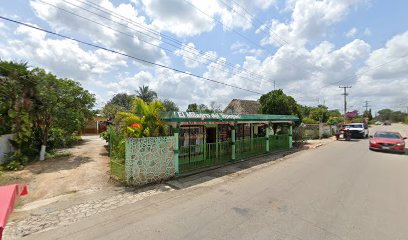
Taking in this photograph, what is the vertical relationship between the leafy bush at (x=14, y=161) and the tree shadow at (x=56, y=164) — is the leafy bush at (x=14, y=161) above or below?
above

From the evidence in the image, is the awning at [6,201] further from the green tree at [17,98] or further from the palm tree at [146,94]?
the palm tree at [146,94]

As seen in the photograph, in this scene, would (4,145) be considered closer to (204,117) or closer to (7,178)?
(7,178)

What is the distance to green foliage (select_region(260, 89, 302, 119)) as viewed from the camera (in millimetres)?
16922

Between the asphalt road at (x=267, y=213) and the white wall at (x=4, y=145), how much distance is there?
9418 millimetres

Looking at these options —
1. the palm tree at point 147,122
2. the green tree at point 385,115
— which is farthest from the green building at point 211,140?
the green tree at point 385,115

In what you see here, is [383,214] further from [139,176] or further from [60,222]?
[60,222]

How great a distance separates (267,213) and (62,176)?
8228 millimetres

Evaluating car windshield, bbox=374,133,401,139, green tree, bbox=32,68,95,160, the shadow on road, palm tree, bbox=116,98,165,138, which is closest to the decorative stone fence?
the shadow on road

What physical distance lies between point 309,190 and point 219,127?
6578 mm

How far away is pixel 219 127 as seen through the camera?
12211mm

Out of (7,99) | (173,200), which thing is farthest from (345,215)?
(7,99)

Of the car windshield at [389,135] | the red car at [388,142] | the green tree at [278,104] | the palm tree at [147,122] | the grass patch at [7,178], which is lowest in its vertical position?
the grass patch at [7,178]

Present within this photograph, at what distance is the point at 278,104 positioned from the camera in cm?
1695

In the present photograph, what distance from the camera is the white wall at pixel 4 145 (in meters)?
10.4
